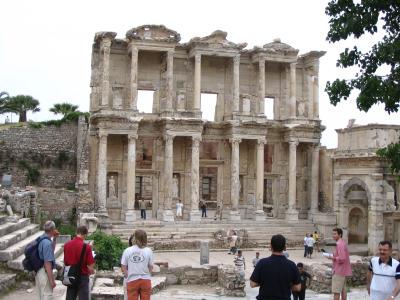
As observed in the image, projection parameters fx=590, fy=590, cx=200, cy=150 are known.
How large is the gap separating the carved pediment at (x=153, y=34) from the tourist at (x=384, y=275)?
935 inches

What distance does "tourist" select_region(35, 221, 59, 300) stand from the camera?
9445 millimetres

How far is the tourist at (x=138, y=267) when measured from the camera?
355 inches

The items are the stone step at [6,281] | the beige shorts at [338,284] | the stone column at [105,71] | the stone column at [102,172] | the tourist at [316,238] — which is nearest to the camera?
the beige shorts at [338,284]

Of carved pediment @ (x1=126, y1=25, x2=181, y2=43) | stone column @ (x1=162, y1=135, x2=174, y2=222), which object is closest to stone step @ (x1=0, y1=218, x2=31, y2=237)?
stone column @ (x1=162, y1=135, x2=174, y2=222)

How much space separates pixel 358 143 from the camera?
2780cm

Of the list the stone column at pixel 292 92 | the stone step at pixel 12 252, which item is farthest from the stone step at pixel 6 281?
the stone column at pixel 292 92

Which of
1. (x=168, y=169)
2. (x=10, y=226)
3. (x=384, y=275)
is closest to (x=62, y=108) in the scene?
(x=168, y=169)

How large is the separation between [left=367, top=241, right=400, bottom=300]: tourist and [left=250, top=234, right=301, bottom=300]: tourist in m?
2.27

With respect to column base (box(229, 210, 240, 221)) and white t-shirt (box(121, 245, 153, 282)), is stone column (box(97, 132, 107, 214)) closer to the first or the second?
column base (box(229, 210, 240, 221))

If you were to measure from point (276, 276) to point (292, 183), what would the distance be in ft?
86.4

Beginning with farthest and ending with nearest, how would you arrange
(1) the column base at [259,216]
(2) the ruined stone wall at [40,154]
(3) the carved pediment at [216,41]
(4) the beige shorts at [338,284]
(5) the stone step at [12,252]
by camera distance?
(2) the ruined stone wall at [40,154], (3) the carved pediment at [216,41], (1) the column base at [259,216], (5) the stone step at [12,252], (4) the beige shorts at [338,284]

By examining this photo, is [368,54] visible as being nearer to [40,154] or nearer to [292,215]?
[292,215]

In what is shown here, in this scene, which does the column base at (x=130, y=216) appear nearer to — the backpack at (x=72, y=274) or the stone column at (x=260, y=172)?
the stone column at (x=260, y=172)

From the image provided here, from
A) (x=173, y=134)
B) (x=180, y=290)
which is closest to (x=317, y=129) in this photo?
(x=173, y=134)
